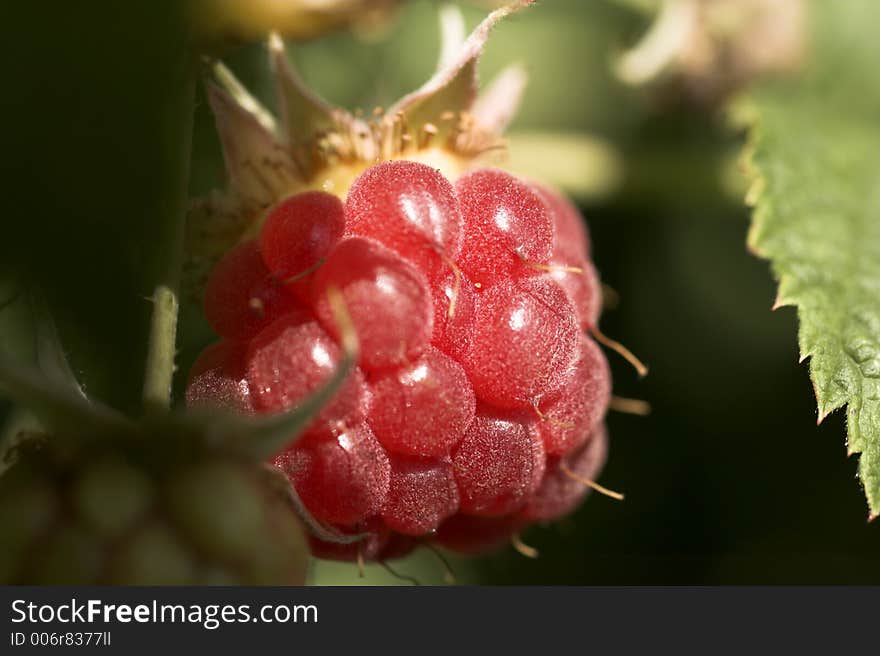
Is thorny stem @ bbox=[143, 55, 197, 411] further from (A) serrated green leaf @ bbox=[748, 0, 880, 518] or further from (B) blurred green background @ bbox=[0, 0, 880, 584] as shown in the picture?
(A) serrated green leaf @ bbox=[748, 0, 880, 518]

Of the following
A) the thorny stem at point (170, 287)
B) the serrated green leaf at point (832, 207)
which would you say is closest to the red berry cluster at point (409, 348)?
the thorny stem at point (170, 287)

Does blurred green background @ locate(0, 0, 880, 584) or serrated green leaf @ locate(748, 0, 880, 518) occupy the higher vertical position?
serrated green leaf @ locate(748, 0, 880, 518)

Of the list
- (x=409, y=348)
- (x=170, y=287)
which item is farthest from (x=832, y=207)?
(x=170, y=287)

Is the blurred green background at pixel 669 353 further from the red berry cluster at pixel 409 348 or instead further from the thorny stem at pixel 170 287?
the red berry cluster at pixel 409 348

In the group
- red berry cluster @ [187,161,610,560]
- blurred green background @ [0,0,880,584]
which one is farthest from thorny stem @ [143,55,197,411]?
blurred green background @ [0,0,880,584]

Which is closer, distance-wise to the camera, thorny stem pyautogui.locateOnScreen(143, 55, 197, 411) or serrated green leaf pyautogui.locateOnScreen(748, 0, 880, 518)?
thorny stem pyautogui.locateOnScreen(143, 55, 197, 411)

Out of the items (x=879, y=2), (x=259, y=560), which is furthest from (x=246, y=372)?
(x=879, y=2)

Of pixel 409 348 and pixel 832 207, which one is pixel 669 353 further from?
pixel 409 348
